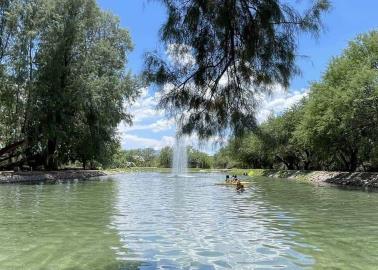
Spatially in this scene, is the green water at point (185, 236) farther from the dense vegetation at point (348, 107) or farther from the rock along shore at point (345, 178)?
the rock along shore at point (345, 178)

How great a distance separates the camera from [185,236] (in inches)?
580

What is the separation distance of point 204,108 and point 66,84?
135 ft

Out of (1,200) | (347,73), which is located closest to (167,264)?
(1,200)

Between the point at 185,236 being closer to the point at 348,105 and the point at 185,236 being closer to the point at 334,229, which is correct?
the point at 334,229

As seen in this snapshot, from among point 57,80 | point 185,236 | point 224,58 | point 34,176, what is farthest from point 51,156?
point 224,58

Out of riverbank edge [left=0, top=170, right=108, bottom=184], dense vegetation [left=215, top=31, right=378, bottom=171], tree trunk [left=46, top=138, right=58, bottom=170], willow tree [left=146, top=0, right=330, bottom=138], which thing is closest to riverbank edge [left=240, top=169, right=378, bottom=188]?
dense vegetation [left=215, top=31, right=378, bottom=171]

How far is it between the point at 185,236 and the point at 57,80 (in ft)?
112

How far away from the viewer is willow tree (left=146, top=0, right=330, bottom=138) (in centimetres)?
713

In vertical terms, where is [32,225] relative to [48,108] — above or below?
below

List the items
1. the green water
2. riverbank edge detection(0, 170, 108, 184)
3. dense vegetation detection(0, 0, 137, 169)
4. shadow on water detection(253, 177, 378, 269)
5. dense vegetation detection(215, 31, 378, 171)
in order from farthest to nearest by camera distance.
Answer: dense vegetation detection(0, 0, 137, 169)
riverbank edge detection(0, 170, 108, 184)
dense vegetation detection(215, 31, 378, 171)
shadow on water detection(253, 177, 378, 269)
the green water

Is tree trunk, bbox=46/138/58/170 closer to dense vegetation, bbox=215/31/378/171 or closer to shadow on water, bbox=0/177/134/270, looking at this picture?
dense vegetation, bbox=215/31/378/171

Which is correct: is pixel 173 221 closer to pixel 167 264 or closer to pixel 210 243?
pixel 210 243

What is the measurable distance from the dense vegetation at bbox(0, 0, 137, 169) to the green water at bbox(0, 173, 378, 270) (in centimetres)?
2152

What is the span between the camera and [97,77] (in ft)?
157
